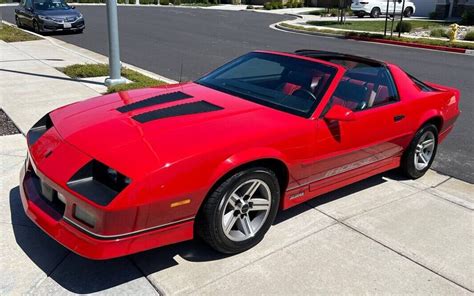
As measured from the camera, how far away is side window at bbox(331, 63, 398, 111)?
4.04 meters

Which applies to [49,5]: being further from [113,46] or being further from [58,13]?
[113,46]

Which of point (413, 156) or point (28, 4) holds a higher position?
point (28, 4)

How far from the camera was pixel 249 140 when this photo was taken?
323 cm

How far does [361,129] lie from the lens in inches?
158

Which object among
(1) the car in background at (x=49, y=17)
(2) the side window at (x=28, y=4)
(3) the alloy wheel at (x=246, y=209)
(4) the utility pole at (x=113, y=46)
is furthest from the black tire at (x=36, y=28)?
(3) the alloy wheel at (x=246, y=209)

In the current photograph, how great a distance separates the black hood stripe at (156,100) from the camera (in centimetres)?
372

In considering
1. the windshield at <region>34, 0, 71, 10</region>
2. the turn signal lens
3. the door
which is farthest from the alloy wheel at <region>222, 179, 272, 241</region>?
the windshield at <region>34, 0, 71, 10</region>

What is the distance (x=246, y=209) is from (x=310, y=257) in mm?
593

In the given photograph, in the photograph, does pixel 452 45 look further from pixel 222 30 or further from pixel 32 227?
pixel 32 227

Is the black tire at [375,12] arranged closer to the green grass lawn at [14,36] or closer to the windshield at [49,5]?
the windshield at [49,5]

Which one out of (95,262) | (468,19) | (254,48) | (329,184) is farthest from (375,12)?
(95,262)

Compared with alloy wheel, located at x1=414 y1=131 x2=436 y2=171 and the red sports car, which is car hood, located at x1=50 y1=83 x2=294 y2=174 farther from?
alloy wheel, located at x1=414 y1=131 x2=436 y2=171

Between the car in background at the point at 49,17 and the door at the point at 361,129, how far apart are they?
1520 cm

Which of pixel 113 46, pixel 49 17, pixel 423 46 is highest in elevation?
pixel 49 17
